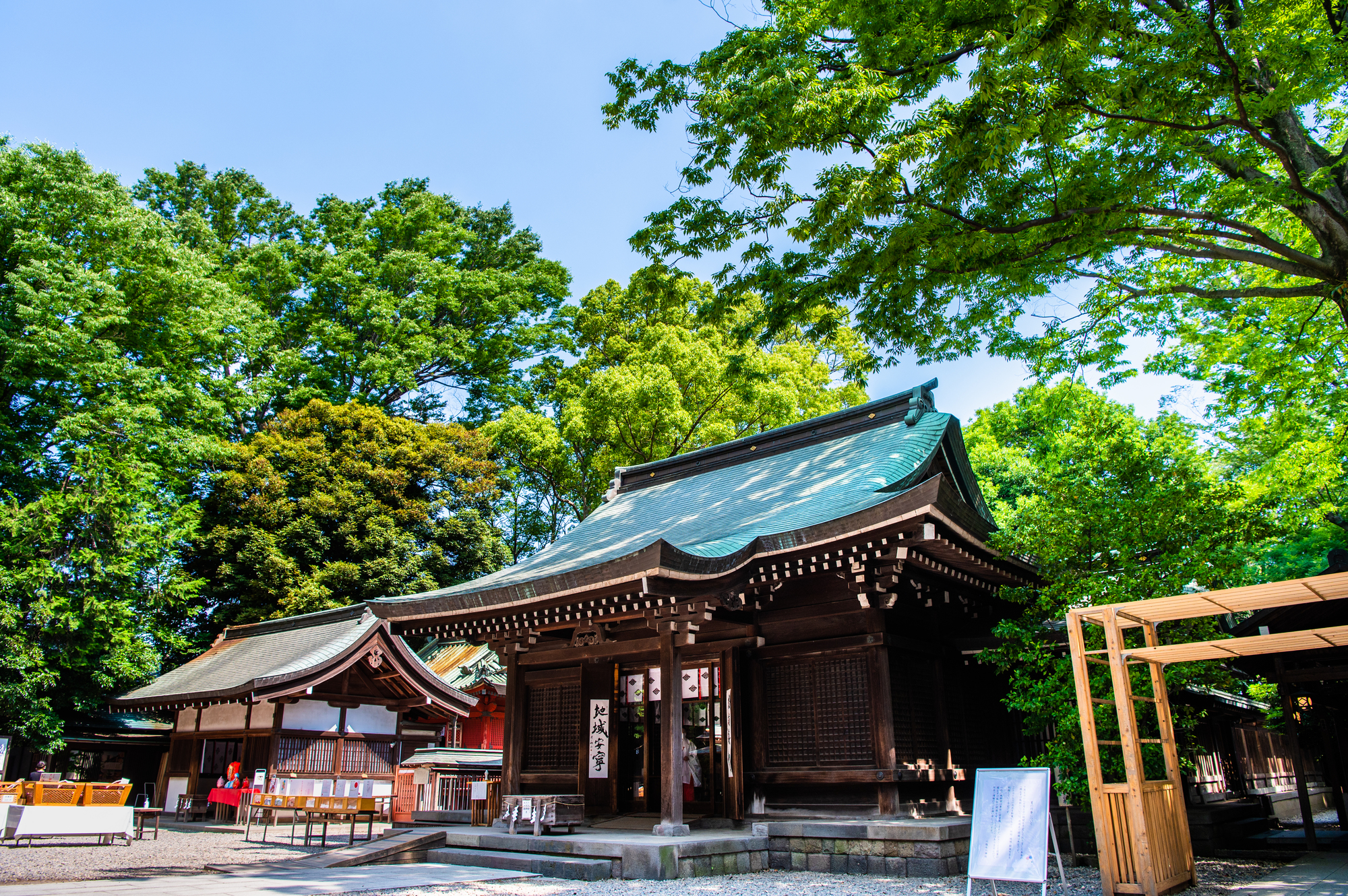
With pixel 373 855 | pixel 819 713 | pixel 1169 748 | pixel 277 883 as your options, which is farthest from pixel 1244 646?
pixel 373 855

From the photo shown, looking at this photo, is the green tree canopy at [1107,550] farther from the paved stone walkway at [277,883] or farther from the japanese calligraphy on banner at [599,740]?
the paved stone walkway at [277,883]

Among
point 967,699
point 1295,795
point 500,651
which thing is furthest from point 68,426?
point 1295,795

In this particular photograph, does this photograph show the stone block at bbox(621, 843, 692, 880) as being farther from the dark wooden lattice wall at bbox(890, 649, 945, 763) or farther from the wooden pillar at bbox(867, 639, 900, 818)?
the dark wooden lattice wall at bbox(890, 649, 945, 763)

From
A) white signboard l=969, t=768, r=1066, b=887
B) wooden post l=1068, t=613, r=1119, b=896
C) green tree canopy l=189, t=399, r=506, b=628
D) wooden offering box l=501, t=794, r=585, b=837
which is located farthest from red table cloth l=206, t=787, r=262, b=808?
wooden post l=1068, t=613, r=1119, b=896

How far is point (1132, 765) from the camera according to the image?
6.46 metres

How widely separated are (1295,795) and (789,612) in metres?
18.3

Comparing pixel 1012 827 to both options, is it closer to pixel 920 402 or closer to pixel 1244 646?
pixel 1244 646

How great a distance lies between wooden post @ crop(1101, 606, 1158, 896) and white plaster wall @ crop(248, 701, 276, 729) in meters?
15.7

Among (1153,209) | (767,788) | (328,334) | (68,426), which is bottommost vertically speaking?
(767,788)

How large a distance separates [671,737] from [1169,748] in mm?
4947

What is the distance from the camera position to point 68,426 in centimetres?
1964

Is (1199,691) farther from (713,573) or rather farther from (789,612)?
(713,573)

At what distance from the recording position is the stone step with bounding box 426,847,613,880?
810cm

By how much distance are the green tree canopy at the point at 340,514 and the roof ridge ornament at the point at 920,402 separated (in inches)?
650
